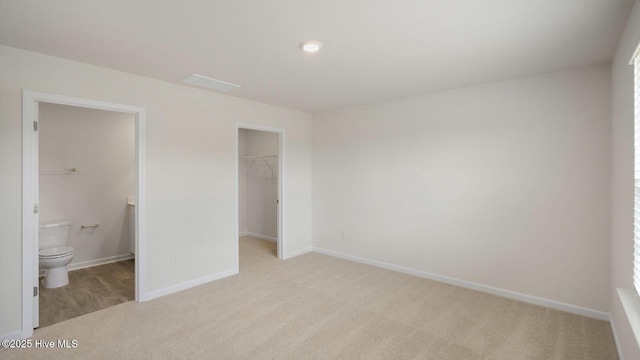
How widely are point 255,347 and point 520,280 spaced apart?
2.78 metres

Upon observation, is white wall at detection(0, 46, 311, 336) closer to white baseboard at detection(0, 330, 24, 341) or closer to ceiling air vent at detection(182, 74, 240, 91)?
white baseboard at detection(0, 330, 24, 341)

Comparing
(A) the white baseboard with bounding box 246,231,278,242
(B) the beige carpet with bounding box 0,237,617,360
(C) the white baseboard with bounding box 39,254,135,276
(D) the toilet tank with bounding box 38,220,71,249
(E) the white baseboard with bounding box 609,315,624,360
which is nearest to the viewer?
(E) the white baseboard with bounding box 609,315,624,360

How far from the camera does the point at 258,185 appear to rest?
6.66m

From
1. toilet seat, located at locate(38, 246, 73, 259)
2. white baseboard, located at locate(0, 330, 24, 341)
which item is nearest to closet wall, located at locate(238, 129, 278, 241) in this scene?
toilet seat, located at locate(38, 246, 73, 259)

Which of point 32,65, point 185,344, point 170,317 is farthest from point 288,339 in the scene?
point 32,65

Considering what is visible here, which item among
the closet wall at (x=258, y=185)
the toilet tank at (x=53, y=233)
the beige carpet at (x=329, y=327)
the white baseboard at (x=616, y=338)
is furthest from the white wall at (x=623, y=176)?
the toilet tank at (x=53, y=233)

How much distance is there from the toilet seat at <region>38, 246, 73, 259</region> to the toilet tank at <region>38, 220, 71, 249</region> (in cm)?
18

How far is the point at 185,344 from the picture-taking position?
248 centimetres

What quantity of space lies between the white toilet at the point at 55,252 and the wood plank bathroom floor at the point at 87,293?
113mm

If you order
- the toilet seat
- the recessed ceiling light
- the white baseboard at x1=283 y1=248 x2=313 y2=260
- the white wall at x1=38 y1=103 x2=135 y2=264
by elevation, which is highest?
the recessed ceiling light

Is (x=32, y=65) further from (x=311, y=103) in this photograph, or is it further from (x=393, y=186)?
(x=393, y=186)

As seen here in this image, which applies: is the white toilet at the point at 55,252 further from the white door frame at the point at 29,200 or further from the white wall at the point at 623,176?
the white wall at the point at 623,176

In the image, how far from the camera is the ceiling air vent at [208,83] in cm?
327

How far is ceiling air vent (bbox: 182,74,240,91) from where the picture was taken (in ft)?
10.7
